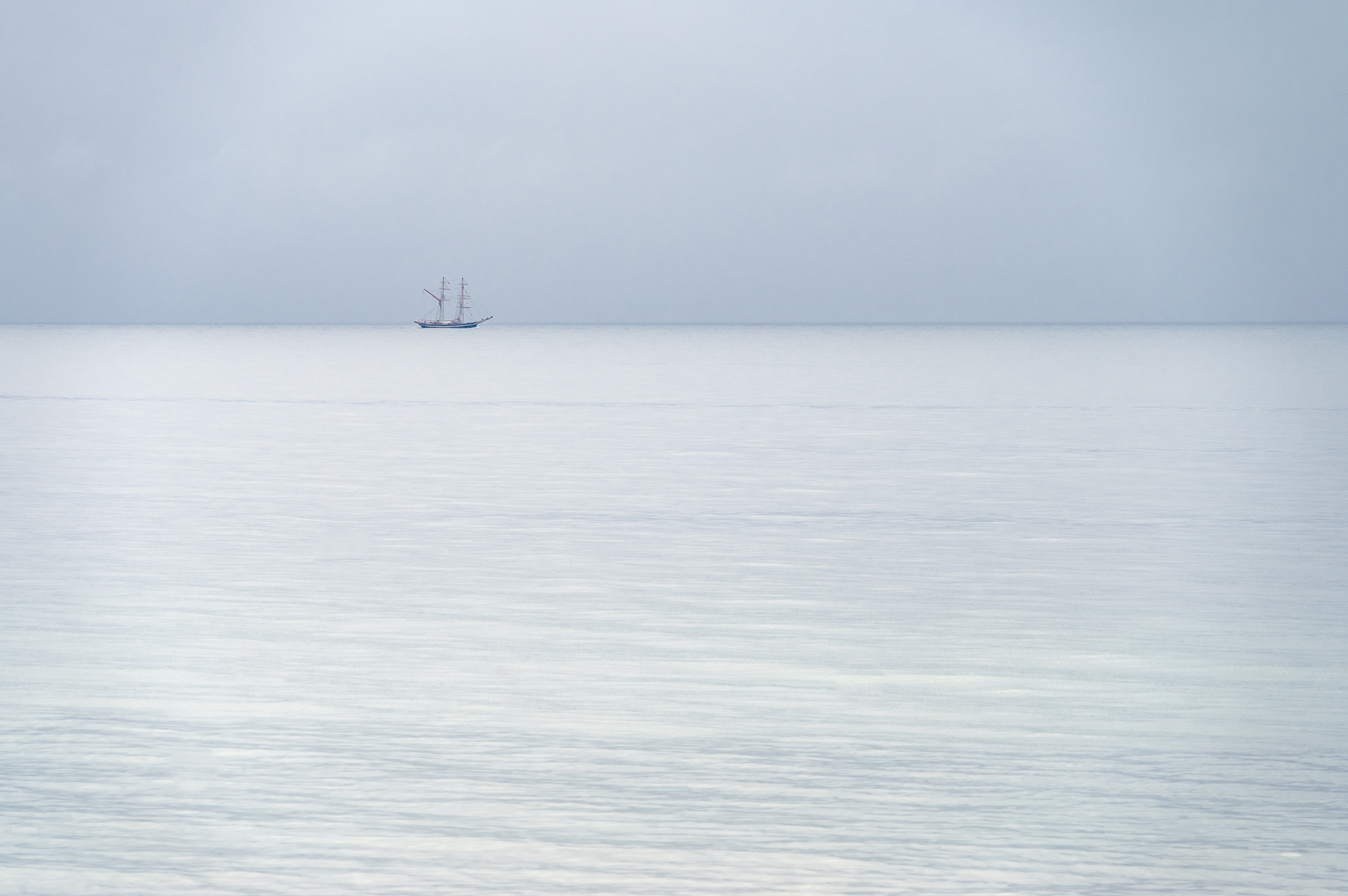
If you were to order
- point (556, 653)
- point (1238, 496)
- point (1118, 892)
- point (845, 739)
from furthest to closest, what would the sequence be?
point (1238, 496) → point (556, 653) → point (845, 739) → point (1118, 892)

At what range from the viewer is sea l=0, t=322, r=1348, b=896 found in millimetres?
5488

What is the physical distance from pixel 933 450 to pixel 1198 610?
12.7 m

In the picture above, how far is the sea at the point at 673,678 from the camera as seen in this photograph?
549cm

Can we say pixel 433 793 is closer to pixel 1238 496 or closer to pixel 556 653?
pixel 556 653

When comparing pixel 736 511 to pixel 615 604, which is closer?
pixel 615 604

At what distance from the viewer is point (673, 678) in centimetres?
812

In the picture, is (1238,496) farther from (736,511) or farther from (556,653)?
(556,653)

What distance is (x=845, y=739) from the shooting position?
272 inches

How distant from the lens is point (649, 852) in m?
5.45

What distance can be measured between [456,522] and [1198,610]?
7.04m

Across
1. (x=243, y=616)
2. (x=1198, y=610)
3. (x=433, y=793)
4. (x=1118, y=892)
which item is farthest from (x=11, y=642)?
(x=1198, y=610)

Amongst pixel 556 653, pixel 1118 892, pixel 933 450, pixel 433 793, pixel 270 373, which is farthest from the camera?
pixel 270 373

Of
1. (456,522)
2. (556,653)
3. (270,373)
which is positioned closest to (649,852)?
(556,653)

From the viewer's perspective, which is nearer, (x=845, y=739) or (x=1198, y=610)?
(x=845, y=739)
